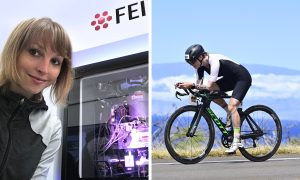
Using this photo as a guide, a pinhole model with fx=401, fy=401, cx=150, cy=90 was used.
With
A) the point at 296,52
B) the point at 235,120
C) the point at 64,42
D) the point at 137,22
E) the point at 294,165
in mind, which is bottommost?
the point at 294,165

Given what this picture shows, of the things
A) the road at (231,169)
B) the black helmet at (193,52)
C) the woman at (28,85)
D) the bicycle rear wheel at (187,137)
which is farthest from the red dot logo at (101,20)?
the woman at (28,85)

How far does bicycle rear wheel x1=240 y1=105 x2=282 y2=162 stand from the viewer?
1534mm

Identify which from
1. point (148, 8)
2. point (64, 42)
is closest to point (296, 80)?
point (148, 8)

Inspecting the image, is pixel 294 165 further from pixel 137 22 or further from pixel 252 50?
pixel 137 22

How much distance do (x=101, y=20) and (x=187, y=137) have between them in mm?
883

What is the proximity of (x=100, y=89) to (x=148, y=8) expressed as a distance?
655 millimetres

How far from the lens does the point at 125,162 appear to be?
2.18 meters

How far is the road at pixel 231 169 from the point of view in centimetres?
150

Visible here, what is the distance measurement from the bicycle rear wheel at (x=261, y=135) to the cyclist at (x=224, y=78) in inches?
1.2

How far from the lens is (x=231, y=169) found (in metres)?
1.56

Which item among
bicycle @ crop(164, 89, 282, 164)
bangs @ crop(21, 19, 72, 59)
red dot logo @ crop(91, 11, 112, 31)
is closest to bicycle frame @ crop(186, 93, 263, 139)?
bicycle @ crop(164, 89, 282, 164)

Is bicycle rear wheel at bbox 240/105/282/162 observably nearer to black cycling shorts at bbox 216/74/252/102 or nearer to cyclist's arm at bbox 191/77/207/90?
black cycling shorts at bbox 216/74/252/102

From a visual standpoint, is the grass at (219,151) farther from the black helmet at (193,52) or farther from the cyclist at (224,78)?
the black helmet at (193,52)

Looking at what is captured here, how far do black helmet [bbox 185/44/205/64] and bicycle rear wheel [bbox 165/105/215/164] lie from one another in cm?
20
